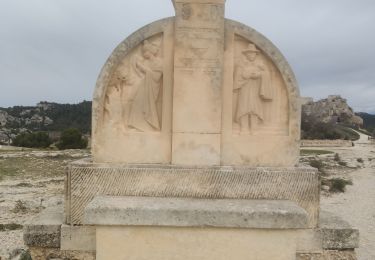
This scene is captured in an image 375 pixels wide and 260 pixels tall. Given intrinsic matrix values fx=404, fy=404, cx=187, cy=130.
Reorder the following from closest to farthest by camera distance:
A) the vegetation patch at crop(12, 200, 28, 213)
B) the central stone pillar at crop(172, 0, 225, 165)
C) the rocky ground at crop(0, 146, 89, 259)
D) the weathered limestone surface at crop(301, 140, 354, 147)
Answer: the central stone pillar at crop(172, 0, 225, 165), the rocky ground at crop(0, 146, 89, 259), the vegetation patch at crop(12, 200, 28, 213), the weathered limestone surface at crop(301, 140, 354, 147)

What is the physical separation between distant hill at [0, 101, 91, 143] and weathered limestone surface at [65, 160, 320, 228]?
198 ft

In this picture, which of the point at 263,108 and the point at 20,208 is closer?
the point at 263,108

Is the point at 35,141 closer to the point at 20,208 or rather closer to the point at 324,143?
the point at 20,208

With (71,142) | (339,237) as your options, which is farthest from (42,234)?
(71,142)

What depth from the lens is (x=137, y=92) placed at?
455 centimetres

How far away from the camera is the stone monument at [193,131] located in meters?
4.36

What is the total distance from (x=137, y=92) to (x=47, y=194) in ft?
40.1

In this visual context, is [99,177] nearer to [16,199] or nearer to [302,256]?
[302,256]

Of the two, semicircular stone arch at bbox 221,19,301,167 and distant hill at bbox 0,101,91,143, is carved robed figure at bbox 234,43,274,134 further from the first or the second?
distant hill at bbox 0,101,91,143

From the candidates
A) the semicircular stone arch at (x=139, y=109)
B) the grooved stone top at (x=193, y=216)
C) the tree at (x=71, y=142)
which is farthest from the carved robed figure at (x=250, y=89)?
the tree at (x=71, y=142)

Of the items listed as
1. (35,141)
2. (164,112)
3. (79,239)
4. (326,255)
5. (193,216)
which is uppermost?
(164,112)

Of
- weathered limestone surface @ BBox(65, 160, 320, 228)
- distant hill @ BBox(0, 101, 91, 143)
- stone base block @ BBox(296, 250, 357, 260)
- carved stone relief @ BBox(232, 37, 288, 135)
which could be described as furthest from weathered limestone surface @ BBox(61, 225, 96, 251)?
distant hill @ BBox(0, 101, 91, 143)

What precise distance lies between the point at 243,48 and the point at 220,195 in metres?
1.67

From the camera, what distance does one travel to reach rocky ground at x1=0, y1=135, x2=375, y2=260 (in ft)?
34.1
